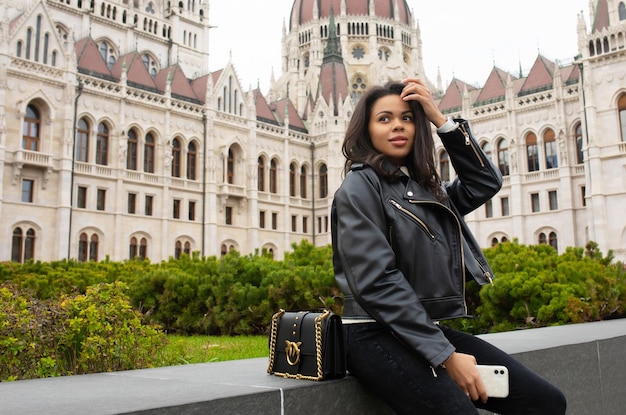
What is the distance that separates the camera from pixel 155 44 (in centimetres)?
4506

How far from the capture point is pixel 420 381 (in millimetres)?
2631

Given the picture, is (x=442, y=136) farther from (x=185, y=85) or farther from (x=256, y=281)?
(x=185, y=85)

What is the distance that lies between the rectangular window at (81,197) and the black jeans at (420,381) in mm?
30834

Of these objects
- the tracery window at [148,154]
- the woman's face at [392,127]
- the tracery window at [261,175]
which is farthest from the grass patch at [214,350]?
the tracery window at [261,175]

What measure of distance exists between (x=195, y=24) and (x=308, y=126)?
1271 centimetres

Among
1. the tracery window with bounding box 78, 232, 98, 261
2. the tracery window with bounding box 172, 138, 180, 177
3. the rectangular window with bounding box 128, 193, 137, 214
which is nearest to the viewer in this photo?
the tracery window with bounding box 78, 232, 98, 261

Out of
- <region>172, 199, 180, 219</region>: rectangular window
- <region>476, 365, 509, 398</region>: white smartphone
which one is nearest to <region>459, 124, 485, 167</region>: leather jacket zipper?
<region>476, 365, 509, 398</region>: white smartphone

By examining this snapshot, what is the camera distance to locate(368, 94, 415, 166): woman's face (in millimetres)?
3289

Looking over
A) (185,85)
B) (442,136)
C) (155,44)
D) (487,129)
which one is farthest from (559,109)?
(442,136)

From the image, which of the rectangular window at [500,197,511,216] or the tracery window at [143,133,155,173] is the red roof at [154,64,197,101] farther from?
the rectangular window at [500,197,511,216]

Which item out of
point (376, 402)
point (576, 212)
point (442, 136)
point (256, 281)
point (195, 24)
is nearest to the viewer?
point (376, 402)

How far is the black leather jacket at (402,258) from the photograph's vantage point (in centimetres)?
263

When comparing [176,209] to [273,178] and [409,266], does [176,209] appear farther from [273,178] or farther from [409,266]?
[409,266]

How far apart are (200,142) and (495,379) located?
35808mm
